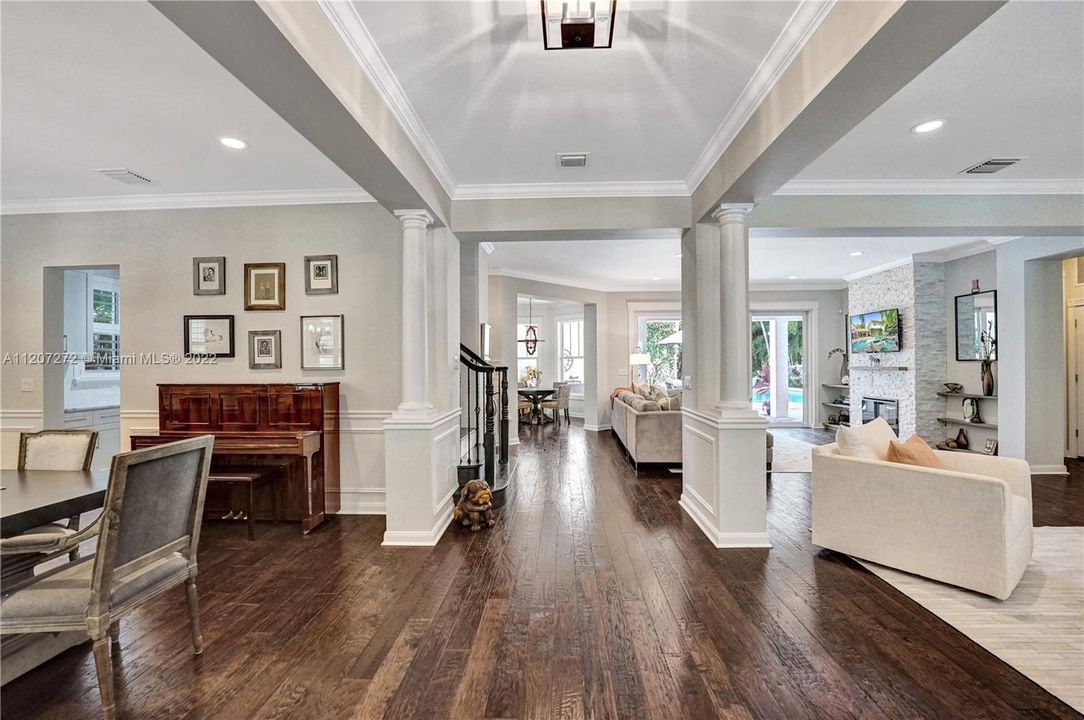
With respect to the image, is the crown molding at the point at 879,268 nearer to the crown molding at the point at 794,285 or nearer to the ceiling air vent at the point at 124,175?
the crown molding at the point at 794,285

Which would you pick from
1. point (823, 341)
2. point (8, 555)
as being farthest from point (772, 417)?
point (8, 555)

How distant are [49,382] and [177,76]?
11.8ft

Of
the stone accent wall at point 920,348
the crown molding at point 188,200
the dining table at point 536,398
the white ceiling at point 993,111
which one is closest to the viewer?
the white ceiling at point 993,111

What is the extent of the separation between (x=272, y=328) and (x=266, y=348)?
18cm

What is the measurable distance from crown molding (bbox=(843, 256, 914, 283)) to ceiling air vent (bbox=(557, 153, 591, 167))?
5904 mm

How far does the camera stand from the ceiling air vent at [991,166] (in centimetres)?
359

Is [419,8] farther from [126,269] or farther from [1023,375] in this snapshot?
[1023,375]

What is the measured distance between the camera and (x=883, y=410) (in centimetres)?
759

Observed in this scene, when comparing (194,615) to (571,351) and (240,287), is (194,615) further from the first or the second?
(571,351)

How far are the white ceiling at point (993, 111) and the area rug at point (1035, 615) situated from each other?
8.96ft

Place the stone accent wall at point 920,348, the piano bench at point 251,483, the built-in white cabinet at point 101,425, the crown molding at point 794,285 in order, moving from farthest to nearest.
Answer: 1. the crown molding at point 794,285
2. the stone accent wall at point 920,348
3. the built-in white cabinet at point 101,425
4. the piano bench at point 251,483

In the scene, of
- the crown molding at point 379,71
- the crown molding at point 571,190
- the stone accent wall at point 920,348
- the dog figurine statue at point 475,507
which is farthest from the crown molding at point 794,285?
the crown molding at point 379,71

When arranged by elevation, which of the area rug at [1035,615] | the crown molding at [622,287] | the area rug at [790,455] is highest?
the crown molding at [622,287]

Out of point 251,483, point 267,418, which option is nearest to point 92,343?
point 267,418
